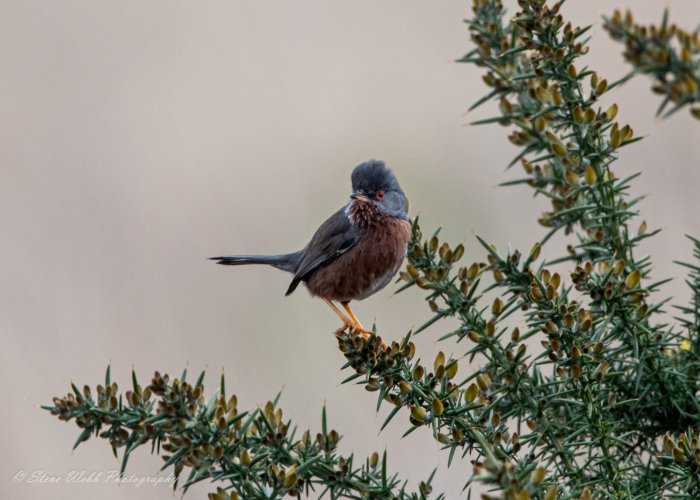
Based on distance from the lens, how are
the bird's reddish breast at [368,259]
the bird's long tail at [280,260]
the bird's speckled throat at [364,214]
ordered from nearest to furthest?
the bird's reddish breast at [368,259] → the bird's speckled throat at [364,214] → the bird's long tail at [280,260]

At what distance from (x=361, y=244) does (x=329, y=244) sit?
0.29 m

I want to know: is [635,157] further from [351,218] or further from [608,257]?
[608,257]

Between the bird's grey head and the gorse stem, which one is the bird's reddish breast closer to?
the bird's grey head

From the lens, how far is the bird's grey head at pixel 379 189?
5.02 meters

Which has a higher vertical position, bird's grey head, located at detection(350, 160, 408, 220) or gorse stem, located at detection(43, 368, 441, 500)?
bird's grey head, located at detection(350, 160, 408, 220)

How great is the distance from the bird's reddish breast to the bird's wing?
5 centimetres

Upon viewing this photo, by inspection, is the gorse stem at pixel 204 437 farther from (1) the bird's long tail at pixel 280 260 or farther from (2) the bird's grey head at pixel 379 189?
(1) the bird's long tail at pixel 280 260

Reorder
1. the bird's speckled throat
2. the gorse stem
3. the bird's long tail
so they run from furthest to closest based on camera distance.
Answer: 1. the bird's long tail
2. the bird's speckled throat
3. the gorse stem

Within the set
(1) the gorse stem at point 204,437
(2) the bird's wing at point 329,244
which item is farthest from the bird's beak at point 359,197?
(1) the gorse stem at point 204,437

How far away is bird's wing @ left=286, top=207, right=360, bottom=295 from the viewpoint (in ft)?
16.6

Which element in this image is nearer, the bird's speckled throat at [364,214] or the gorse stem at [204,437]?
the gorse stem at [204,437]

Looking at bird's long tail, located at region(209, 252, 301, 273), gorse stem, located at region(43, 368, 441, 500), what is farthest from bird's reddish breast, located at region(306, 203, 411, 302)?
gorse stem, located at region(43, 368, 441, 500)

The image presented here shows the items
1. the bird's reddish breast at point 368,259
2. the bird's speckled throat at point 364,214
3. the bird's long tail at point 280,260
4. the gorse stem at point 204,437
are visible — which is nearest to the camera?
the gorse stem at point 204,437

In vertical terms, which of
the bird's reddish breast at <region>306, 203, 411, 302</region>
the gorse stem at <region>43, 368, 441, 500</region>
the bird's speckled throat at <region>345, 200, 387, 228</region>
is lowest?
the gorse stem at <region>43, 368, 441, 500</region>
